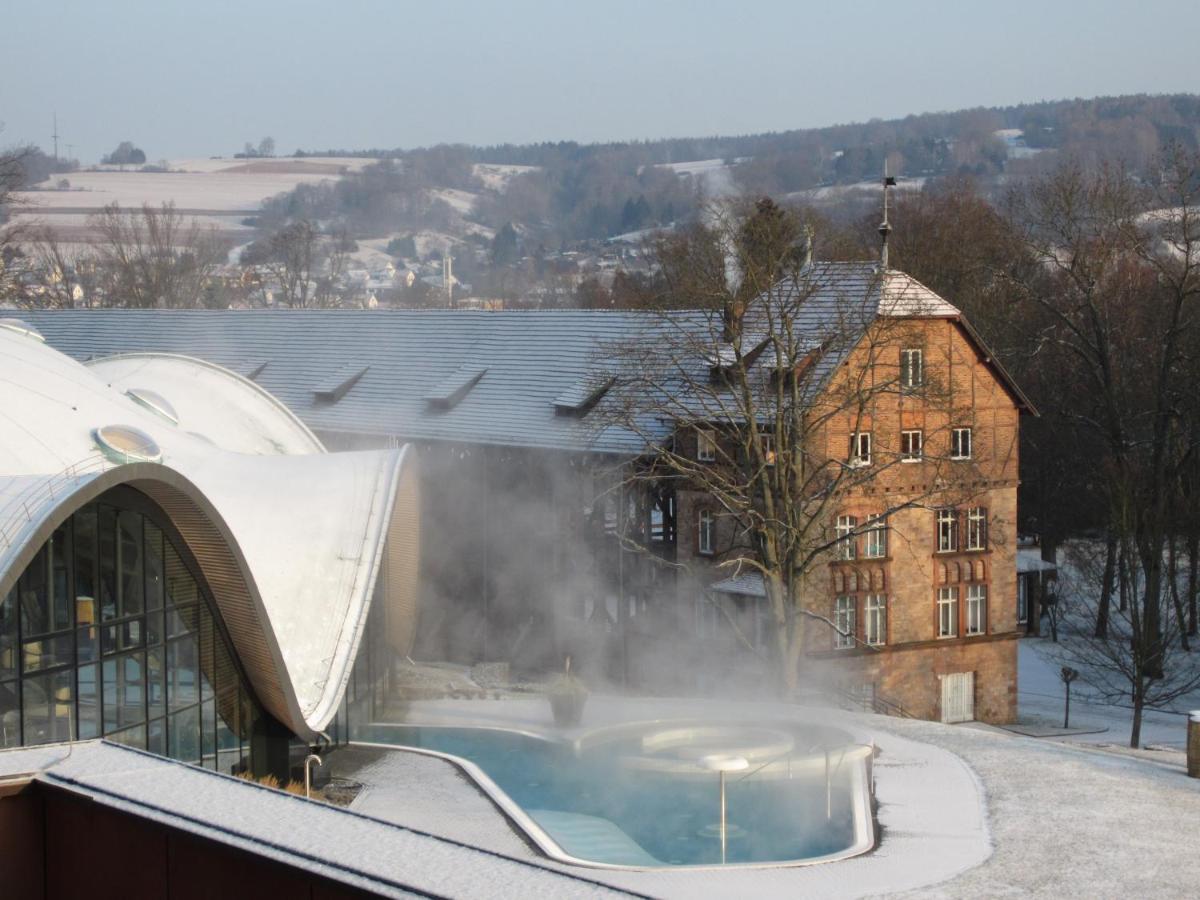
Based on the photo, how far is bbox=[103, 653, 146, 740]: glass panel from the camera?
19.9 meters

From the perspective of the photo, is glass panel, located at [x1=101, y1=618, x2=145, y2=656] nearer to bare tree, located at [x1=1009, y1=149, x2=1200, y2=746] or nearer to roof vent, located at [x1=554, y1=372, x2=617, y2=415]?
roof vent, located at [x1=554, y1=372, x2=617, y2=415]

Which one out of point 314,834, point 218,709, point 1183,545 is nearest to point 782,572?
point 218,709

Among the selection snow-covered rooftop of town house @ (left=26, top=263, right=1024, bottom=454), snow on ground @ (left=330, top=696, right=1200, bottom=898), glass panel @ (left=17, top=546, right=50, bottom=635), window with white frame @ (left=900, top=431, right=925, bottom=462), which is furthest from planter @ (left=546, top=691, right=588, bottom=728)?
window with white frame @ (left=900, top=431, right=925, bottom=462)

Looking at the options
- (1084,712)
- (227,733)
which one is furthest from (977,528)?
(227,733)

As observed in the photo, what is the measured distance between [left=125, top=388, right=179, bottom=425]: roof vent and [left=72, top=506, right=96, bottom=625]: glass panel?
763cm

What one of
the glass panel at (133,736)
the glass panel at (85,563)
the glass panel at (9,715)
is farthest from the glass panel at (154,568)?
the glass panel at (9,715)

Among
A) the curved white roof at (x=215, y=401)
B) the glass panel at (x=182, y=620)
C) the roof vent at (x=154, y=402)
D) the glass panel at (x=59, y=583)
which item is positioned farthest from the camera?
the curved white roof at (x=215, y=401)

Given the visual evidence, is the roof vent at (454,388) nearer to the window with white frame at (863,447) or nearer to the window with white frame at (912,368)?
the window with white frame at (863,447)

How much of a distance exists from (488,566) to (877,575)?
862 centimetres

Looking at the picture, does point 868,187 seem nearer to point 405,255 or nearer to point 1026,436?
point 405,255

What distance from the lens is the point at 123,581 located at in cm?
2048

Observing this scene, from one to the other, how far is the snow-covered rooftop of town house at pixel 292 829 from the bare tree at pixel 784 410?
19480mm

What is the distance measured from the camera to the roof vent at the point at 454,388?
3978 centimetres

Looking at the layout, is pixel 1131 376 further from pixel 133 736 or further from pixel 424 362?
pixel 133 736
